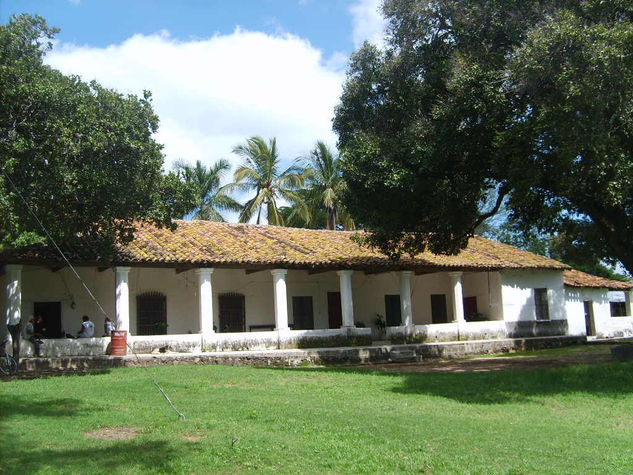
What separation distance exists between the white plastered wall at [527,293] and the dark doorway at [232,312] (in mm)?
10162

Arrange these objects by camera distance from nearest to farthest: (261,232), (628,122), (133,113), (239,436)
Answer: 1. (239,436)
2. (628,122)
3. (133,113)
4. (261,232)

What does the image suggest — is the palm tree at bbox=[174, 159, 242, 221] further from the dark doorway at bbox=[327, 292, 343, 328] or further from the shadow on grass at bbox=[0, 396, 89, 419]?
the shadow on grass at bbox=[0, 396, 89, 419]

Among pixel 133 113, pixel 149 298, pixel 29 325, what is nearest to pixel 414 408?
pixel 133 113

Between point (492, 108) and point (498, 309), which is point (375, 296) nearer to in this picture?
point (498, 309)

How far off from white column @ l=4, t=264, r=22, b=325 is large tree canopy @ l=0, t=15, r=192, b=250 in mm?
2951

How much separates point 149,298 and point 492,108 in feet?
38.8

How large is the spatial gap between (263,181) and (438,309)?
11.5 meters

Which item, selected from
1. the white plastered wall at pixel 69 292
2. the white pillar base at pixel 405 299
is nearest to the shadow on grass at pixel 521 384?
the white pillar base at pixel 405 299

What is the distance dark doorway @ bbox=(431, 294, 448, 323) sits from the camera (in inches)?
1003

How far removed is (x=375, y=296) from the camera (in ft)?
79.8

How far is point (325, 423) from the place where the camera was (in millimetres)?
8227

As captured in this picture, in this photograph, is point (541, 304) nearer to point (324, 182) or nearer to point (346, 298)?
point (346, 298)

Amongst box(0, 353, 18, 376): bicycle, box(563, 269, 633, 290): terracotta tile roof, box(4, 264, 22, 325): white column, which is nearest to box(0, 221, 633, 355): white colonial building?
box(4, 264, 22, 325): white column

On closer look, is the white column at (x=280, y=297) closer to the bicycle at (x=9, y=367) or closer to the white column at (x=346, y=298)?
the white column at (x=346, y=298)
